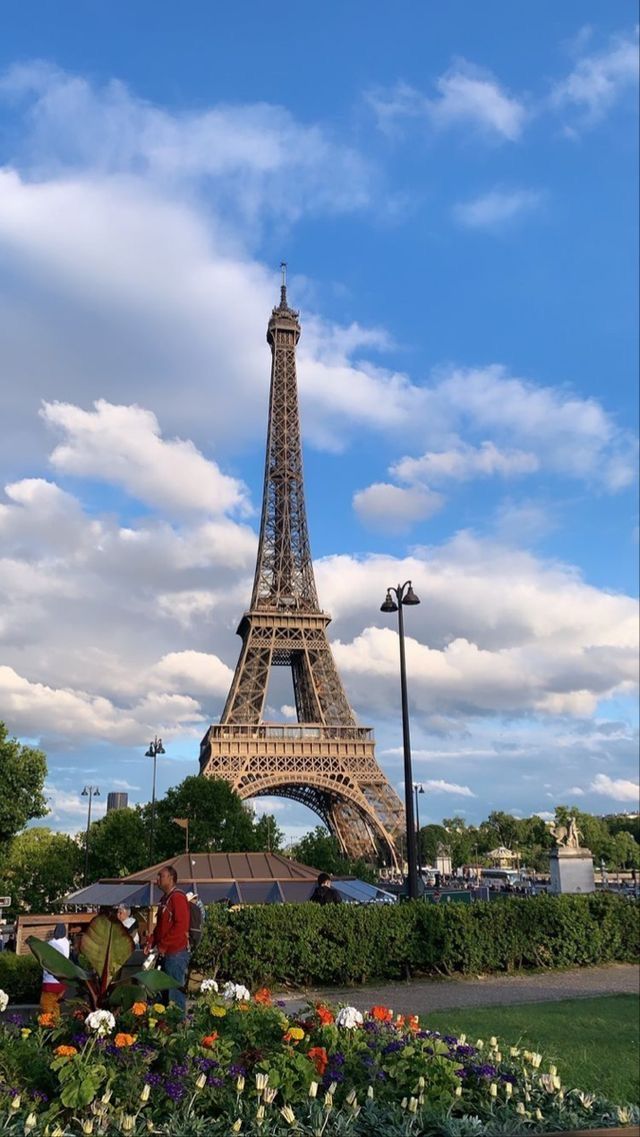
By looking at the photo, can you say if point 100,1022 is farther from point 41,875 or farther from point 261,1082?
point 41,875

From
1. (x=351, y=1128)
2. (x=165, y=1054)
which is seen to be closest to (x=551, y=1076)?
(x=351, y=1128)

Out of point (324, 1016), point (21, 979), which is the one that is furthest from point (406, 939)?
point (324, 1016)

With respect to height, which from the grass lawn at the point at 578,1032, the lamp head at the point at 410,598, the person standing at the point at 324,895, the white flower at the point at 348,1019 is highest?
the lamp head at the point at 410,598

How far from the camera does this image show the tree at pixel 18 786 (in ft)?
137

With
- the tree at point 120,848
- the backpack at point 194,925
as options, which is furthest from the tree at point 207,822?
the backpack at point 194,925

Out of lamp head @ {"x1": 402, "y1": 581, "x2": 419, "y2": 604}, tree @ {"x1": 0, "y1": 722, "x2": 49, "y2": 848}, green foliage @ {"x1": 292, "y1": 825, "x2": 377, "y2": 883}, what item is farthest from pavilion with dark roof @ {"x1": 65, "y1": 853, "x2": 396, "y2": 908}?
green foliage @ {"x1": 292, "y1": 825, "x2": 377, "y2": 883}

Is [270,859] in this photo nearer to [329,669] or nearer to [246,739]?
[246,739]

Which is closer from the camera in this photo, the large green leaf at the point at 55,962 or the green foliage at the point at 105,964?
the large green leaf at the point at 55,962

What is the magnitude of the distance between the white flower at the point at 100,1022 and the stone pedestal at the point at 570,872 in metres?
17.8

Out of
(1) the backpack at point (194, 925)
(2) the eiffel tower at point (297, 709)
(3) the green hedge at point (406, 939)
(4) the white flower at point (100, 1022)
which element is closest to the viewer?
(4) the white flower at point (100, 1022)

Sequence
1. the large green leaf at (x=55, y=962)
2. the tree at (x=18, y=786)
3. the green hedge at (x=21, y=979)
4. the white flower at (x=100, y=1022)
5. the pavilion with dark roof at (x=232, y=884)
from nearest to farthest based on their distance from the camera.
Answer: the white flower at (x=100, y=1022) < the large green leaf at (x=55, y=962) < the green hedge at (x=21, y=979) < the pavilion with dark roof at (x=232, y=884) < the tree at (x=18, y=786)

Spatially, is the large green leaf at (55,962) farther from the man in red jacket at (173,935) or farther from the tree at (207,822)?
the tree at (207,822)

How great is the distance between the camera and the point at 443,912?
53.0 feet

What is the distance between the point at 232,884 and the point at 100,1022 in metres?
14.4
